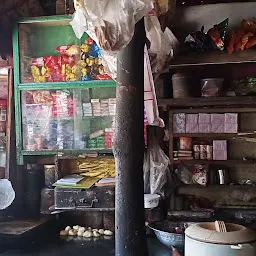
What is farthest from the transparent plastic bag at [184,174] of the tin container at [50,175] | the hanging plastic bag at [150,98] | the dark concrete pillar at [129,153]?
the dark concrete pillar at [129,153]

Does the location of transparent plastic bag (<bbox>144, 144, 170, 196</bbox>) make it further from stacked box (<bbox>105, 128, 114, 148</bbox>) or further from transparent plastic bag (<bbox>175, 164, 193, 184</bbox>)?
stacked box (<bbox>105, 128, 114, 148</bbox>)

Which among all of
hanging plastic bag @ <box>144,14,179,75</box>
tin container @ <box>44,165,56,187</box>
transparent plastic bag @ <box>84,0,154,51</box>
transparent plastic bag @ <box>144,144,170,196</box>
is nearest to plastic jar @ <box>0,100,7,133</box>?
tin container @ <box>44,165,56,187</box>

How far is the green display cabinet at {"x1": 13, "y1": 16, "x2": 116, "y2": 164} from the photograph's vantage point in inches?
128

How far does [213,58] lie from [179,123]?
1.71 feet

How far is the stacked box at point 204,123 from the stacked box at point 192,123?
3 cm

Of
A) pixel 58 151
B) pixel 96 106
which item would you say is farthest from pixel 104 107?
pixel 58 151

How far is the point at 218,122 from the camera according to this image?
3.15 m

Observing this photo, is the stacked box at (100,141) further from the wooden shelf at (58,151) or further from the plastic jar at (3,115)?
the plastic jar at (3,115)

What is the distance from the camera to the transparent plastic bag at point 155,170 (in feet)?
10.1

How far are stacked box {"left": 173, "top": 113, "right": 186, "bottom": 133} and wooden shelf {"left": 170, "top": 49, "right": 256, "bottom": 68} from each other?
0.37 m

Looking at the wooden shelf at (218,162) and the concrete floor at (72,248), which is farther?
the wooden shelf at (218,162)

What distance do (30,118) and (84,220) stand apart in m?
0.86

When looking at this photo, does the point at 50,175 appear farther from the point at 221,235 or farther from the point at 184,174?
the point at 221,235

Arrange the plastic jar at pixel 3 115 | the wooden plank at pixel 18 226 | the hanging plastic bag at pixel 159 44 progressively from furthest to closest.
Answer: the plastic jar at pixel 3 115
the wooden plank at pixel 18 226
the hanging plastic bag at pixel 159 44
